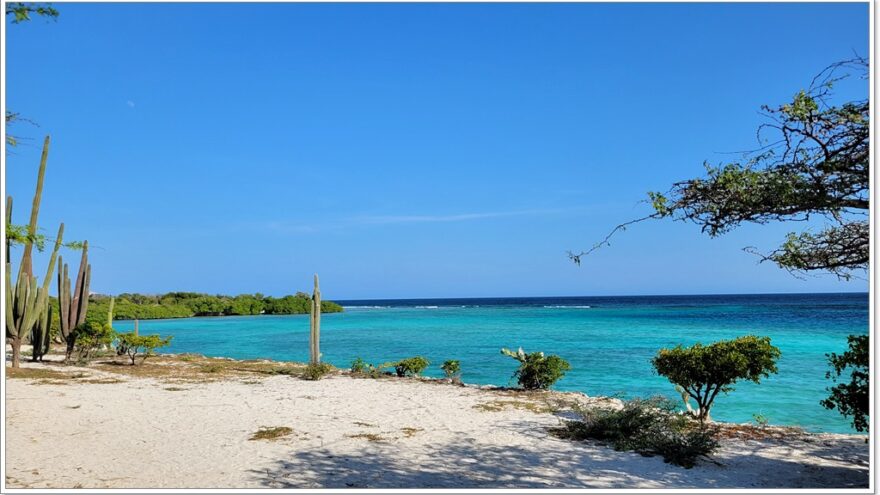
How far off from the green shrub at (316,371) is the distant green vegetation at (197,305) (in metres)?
45.5

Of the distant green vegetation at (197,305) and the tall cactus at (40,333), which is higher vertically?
the distant green vegetation at (197,305)

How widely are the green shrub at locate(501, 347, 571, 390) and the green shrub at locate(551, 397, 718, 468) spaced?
3695 millimetres

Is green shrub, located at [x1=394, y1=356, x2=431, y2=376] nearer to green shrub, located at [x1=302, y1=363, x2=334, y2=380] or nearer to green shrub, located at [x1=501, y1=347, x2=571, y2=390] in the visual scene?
green shrub, located at [x1=302, y1=363, x2=334, y2=380]

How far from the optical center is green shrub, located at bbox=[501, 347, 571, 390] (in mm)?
12180

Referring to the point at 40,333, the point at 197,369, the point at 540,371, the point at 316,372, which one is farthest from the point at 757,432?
the point at 40,333

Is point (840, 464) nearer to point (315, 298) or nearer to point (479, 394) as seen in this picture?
point (479, 394)

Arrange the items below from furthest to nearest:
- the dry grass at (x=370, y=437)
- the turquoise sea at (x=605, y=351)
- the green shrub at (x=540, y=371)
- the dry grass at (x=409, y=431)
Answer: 1. the turquoise sea at (x=605, y=351)
2. the green shrub at (x=540, y=371)
3. the dry grass at (x=409, y=431)
4. the dry grass at (x=370, y=437)

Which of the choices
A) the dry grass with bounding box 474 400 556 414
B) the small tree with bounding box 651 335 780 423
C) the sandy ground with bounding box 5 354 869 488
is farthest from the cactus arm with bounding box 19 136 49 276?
the small tree with bounding box 651 335 780 423

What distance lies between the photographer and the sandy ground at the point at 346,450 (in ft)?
19.2

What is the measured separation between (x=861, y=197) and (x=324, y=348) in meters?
27.3

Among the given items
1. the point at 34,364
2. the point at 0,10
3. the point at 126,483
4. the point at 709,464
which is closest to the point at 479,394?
the point at 709,464

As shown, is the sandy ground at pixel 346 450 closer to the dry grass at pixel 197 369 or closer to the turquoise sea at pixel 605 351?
the dry grass at pixel 197 369

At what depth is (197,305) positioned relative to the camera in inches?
2672

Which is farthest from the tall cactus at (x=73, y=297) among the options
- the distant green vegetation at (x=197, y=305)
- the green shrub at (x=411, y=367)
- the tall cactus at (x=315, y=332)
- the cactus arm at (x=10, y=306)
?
the distant green vegetation at (x=197, y=305)
